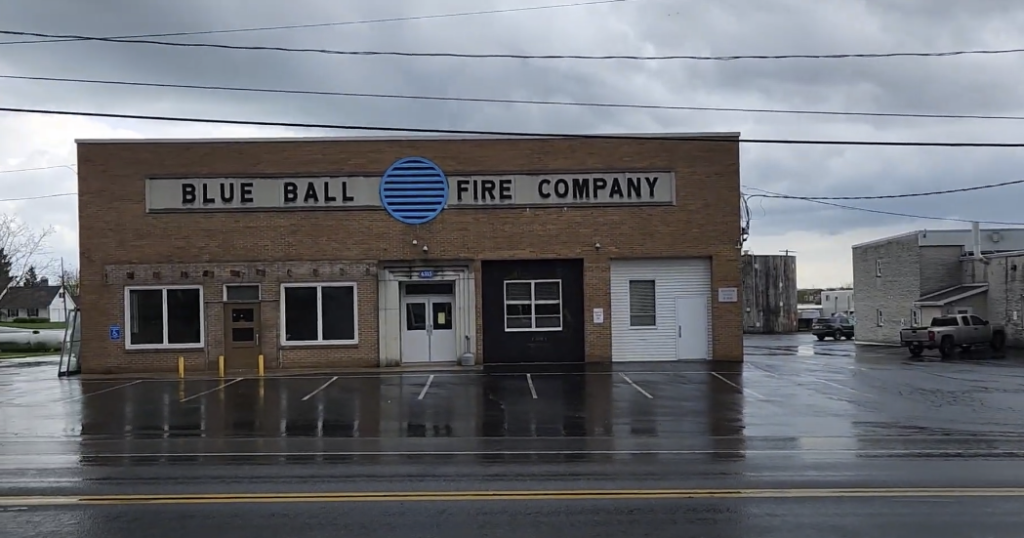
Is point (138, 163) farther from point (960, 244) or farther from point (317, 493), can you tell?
point (960, 244)

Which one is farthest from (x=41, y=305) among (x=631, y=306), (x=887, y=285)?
(x=631, y=306)

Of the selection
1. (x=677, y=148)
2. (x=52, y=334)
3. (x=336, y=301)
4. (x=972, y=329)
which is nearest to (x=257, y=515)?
(x=336, y=301)

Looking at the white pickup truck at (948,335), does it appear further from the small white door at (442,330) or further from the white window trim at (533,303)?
the small white door at (442,330)

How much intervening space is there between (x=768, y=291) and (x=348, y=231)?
40083 millimetres

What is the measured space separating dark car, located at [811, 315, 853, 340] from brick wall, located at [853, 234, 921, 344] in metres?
2.20

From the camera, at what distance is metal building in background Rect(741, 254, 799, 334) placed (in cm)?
5916

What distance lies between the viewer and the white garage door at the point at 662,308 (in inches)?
1067

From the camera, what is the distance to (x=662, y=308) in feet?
89.4

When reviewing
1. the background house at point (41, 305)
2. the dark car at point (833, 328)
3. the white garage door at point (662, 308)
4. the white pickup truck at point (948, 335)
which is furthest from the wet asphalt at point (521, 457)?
the background house at point (41, 305)

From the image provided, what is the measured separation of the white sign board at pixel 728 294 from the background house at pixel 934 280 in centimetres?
1740

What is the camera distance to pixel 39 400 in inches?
786

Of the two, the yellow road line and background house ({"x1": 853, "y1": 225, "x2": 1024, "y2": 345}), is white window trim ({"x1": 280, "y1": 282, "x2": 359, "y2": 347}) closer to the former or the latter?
the yellow road line

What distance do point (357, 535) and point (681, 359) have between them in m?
21.2

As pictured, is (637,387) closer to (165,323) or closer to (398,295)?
(398,295)
